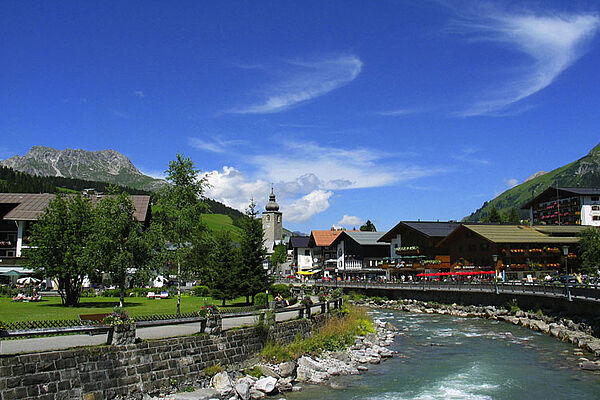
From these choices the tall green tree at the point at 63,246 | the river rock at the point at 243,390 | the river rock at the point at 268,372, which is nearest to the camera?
the river rock at the point at 243,390

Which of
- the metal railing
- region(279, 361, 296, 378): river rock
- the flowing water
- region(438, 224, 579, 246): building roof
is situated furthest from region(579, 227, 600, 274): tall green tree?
region(279, 361, 296, 378): river rock

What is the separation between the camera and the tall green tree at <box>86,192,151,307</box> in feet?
103

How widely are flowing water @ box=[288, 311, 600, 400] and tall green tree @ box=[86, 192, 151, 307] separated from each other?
50.1 ft

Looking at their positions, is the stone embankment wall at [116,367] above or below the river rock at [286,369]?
above

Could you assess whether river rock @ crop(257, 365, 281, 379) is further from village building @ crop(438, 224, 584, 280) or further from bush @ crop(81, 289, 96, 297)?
village building @ crop(438, 224, 584, 280)

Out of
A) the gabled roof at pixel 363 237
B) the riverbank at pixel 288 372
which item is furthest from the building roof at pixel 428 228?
the riverbank at pixel 288 372

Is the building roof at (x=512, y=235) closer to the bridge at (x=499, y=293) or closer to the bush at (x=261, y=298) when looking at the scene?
the bridge at (x=499, y=293)

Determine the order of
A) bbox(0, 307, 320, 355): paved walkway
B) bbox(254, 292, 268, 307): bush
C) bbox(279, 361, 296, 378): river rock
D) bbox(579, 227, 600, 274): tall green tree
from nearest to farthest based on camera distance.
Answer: bbox(0, 307, 320, 355): paved walkway < bbox(279, 361, 296, 378): river rock < bbox(254, 292, 268, 307): bush < bbox(579, 227, 600, 274): tall green tree

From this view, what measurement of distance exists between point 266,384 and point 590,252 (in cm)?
6056

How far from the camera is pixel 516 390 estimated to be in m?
21.9

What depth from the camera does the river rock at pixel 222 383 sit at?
19922mm

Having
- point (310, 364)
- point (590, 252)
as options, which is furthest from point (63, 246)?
point (590, 252)

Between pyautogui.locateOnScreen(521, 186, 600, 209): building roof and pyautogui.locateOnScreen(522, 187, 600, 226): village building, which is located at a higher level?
pyautogui.locateOnScreen(521, 186, 600, 209): building roof

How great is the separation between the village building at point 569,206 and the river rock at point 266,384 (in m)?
88.0
